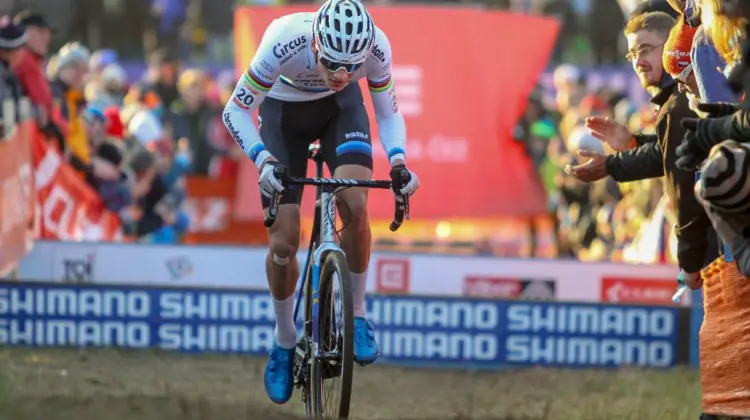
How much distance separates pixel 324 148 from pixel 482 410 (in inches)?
87.6

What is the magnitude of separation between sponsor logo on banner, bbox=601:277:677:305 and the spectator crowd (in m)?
5.22

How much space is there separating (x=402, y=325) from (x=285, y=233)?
3.46 meters

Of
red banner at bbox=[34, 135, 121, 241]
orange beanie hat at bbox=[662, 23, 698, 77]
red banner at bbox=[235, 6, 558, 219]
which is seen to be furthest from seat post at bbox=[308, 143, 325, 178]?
red banner at bbox=[235, 6, 558, 219]

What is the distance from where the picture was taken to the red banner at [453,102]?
15281mm

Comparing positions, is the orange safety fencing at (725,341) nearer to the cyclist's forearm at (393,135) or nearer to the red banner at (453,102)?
the cyclist's forearm at (393,135)

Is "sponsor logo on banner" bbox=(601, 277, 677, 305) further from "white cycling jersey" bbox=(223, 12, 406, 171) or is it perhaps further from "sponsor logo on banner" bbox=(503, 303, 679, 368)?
"white cycling jersey" bbox=(223, 12, 406, 171)

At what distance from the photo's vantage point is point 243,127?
23.8 feet

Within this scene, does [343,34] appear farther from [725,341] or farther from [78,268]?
[78,268]

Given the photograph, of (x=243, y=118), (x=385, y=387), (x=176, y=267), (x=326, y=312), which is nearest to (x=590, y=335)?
(x=385, y=387)

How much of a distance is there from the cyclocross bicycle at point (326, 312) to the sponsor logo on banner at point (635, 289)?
4988 millimetres

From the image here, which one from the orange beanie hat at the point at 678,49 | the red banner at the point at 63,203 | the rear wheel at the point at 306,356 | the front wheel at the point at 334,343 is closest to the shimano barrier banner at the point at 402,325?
the red banner at the point at 63,203

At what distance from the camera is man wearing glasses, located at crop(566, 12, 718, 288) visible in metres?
6.44

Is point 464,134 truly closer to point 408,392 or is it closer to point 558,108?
point 558,108

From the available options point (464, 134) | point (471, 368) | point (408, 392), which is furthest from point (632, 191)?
point (408, 392)
